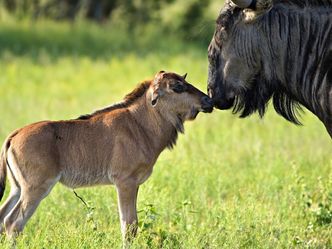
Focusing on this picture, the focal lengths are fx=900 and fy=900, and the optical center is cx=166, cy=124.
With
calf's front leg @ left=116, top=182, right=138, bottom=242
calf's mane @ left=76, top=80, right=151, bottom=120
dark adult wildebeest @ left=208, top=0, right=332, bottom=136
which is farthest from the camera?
calf's mane @ left=76, top=80, right=151, bottom=120

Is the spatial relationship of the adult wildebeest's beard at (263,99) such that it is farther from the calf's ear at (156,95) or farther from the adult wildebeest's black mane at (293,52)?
the calf's ear at (156,95)

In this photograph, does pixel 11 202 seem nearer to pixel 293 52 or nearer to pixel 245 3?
pixel 245 3

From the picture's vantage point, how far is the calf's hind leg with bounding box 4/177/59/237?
23.3 ft

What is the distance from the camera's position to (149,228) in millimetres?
7680

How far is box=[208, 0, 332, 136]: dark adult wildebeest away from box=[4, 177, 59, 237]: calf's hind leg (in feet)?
5.18

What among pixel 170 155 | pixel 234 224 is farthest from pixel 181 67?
pixel 234 224

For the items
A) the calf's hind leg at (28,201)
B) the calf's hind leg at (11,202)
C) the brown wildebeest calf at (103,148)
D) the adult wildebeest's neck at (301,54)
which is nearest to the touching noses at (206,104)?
the brown wildebeest calf at (103,148)

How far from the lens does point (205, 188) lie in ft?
30.5

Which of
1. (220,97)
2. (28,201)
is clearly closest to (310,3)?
(220,97)

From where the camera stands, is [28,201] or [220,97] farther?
[220,97]

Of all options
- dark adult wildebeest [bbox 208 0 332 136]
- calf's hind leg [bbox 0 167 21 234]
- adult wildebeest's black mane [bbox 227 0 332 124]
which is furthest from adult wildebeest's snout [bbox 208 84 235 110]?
calf's hind leg [bbox 0 167 21 234]


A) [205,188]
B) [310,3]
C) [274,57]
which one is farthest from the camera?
[205,188]

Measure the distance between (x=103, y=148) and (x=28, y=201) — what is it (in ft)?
2.62

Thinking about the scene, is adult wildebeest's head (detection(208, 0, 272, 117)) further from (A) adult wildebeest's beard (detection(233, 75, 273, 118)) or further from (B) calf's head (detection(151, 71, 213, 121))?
(B) calf's head (detection(151, 71, 213, 121))
